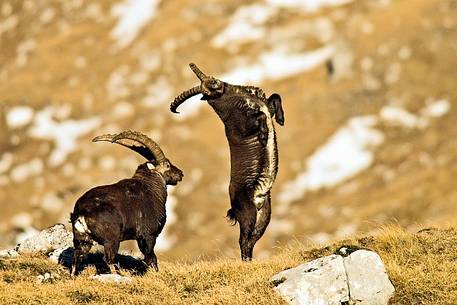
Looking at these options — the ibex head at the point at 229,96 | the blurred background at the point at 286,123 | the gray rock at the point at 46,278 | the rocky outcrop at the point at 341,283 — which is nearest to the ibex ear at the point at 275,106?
the ibex head at the point at 229,96

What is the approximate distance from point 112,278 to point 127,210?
1.99 metres

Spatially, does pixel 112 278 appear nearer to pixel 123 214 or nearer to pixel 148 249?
pixel 123 214

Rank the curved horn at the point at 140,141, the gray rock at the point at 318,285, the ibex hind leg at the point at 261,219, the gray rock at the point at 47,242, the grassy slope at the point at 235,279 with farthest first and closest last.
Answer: the gray rock at the point at 47,242 < the curved horn at the point at 140,141 < the ibex hind leg at the point at 261,219 < the grassy slope at the point at 235,279 < the gray rock at the point at 318,285

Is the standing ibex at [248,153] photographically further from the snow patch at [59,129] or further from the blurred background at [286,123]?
the snow patch at [59,129]

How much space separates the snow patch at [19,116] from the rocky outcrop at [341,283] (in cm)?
17642

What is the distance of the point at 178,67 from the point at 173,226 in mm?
55442

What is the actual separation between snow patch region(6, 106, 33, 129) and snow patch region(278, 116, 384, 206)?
238 ft

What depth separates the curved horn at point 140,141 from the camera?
1903cm

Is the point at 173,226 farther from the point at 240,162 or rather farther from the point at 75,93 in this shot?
the point at 240,162

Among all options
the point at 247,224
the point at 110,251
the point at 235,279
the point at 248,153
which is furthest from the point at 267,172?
the point at 110,251

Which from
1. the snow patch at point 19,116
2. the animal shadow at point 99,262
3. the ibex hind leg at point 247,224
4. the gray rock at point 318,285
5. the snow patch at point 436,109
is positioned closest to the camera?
the gray rock at point 318,285

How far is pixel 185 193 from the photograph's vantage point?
157500 millimetres

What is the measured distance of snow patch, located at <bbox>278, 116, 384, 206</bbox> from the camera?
156875 millimetres

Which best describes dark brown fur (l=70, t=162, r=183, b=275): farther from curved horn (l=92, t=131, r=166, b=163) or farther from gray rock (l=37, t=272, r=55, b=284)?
gray rock (l=37, t=272, r=55, b=284)
